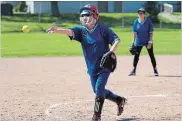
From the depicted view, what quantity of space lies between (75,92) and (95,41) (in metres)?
3.28

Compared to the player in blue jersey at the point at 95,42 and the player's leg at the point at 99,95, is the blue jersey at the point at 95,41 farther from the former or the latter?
the player's leg at the point at 99,95

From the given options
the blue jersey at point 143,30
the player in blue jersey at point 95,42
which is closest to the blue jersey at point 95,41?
the player in blue jersey at point 95,42

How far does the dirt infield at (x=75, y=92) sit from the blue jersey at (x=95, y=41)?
92 centimetres

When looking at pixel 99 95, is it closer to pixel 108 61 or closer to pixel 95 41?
pixel 108 61

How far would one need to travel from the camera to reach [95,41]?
688 cm

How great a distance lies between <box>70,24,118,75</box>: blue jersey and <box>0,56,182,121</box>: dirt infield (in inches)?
36.2

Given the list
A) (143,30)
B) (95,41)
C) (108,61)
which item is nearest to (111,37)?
(95,41)

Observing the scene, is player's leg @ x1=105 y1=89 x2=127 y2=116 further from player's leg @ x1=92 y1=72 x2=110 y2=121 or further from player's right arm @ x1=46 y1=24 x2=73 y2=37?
player's right arm @ x1=46 y1=24 x2=73 y2=37

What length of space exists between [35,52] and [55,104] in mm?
12385

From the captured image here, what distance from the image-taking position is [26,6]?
2414 inches

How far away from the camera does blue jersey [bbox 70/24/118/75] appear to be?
688 cm

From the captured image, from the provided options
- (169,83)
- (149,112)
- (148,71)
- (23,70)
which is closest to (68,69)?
(23,70)

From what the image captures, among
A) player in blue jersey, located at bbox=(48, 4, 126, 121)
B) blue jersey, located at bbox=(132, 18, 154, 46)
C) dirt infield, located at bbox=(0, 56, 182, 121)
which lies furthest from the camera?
blue jersey, located at bbox=(132, 18, 154, 46)

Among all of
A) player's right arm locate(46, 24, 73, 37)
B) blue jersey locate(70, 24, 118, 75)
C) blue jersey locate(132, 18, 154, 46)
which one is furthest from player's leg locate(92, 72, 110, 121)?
blue jersey locate(132, 18, 154, 46)
